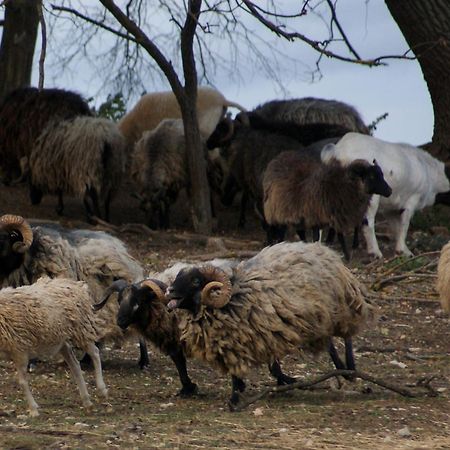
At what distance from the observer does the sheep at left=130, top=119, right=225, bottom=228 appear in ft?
58.0

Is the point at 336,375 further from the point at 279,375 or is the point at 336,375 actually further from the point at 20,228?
the point at 20,228

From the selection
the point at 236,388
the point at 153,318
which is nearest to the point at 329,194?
the point at 153,318

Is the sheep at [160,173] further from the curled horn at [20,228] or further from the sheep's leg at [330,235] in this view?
the curled horn at [20,228]

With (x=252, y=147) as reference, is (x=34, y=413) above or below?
below

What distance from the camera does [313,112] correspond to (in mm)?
19453

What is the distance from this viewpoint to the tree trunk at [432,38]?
1688 centimetres

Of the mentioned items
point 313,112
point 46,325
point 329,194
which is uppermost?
point 313,112

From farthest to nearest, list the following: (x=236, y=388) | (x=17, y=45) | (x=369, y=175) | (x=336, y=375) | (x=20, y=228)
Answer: (x=17, y=45) → (x=369, y=175) → (x=20, y=228) → (x=336, y=375) → (x=236, y=388)

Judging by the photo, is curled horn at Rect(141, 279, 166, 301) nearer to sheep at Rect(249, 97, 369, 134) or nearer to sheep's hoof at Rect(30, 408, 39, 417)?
sheep's hoof at Rect(30, 408, 39, 417)

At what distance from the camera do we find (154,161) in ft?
58.0

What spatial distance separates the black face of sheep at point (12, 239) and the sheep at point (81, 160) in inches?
286

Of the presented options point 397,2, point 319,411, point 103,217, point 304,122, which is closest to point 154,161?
point 103,217

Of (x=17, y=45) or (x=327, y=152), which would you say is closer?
(x=327, y=152)

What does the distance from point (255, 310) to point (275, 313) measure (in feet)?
0.44
